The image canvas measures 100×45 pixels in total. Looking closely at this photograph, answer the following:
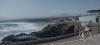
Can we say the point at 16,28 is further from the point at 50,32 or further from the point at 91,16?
the point at 91,16

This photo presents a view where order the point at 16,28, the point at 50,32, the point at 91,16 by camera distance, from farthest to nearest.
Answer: the point at 91,16 → the point at 50,32 → the point at 16,28

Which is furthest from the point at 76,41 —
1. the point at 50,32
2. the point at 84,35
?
the point at 50,32

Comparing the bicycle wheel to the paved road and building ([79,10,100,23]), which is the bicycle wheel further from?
building ([79,10,100,23])

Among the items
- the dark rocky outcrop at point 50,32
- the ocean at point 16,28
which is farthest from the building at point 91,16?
the ocean at point 16,28

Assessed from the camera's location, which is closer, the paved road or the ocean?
the ocean

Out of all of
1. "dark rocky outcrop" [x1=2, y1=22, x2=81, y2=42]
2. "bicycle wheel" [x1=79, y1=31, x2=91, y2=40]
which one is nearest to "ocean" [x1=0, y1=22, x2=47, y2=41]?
"dark rocky outcrop" [x1=2, y1=22, x2=81, y2=42]

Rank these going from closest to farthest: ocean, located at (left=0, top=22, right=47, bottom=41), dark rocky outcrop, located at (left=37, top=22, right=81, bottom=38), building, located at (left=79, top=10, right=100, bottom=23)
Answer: ocean, located at (left=0, top=22, right=47, bottom=41), dark rocky outcrop, located at (left=37, top=22, right=81, bottom=38), building, located at (left=79, top=10, right=100, bottom=23)

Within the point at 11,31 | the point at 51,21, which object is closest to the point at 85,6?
the point at 51,21

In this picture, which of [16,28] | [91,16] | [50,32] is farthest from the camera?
[91,16]

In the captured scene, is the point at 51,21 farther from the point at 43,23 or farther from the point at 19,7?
the point at 19,7

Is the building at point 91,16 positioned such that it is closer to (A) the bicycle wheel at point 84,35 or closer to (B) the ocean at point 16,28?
(A) the bicycle wheel at point 84,35

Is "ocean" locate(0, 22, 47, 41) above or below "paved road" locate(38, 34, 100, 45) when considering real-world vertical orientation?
above
